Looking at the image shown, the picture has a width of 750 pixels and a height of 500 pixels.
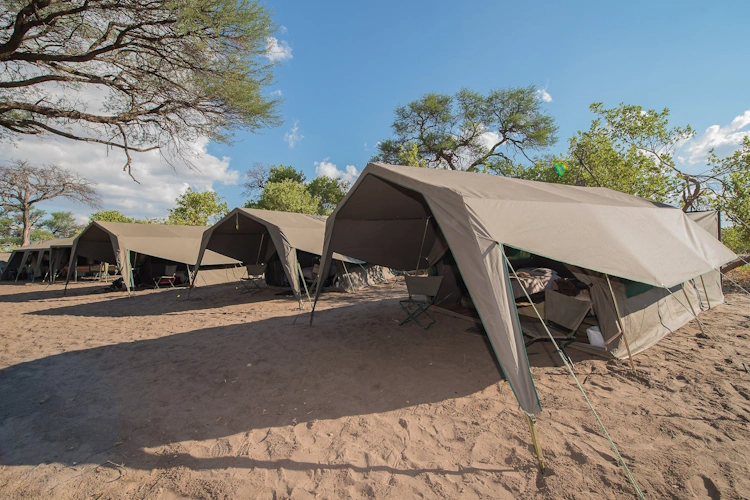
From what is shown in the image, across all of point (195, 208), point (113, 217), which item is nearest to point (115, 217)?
point (113, 217)

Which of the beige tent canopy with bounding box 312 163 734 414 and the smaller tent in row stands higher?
the smaller tent in row

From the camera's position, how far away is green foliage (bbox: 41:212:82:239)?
148 feet

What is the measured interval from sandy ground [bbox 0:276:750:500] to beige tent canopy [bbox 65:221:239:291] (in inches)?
227

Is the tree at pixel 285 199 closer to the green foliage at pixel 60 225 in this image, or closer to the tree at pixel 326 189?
the tree at pixel 326 189

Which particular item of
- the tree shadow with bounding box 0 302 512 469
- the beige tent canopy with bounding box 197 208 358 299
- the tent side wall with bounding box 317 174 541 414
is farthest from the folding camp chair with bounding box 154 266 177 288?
the tent side wall with bounding box 317 174 541 414

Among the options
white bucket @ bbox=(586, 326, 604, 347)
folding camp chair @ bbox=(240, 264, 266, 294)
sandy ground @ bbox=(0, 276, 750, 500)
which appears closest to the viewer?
sandy ground @ bbox=(0, 276, 750, 500)

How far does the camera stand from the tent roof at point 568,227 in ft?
9.04

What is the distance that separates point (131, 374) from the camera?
4102 mm

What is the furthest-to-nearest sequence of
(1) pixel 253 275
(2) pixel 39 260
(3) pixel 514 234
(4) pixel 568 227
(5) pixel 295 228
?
(2) pixel 39 260, (1) pixel 253 275, (5) pixel 295 228, (4) pixel 568 227, (3) pixel 514 234

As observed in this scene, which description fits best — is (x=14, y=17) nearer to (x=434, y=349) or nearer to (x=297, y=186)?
(x=434, y=349)

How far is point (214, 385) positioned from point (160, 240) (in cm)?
988

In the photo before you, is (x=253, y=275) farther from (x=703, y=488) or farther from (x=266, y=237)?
(x=703, y=488)

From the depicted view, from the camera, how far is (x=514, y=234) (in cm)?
278

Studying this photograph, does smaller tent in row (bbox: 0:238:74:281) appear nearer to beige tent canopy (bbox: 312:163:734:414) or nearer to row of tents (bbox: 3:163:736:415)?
row of tents (bbox: 3:163:736:415)
